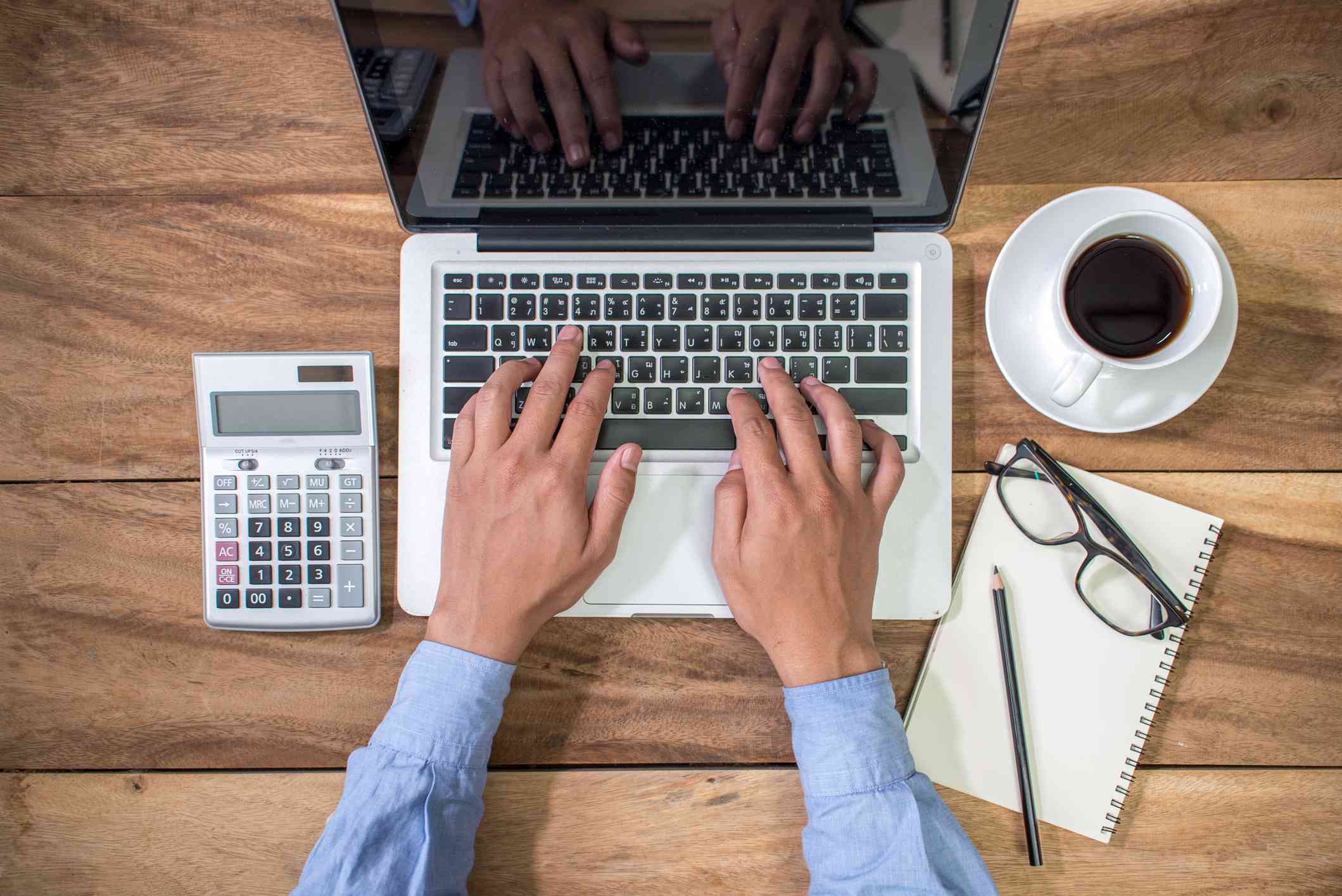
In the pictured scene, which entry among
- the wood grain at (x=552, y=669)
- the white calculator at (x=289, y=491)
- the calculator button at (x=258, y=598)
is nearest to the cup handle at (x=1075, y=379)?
the wood grain at (x=552, y=669)

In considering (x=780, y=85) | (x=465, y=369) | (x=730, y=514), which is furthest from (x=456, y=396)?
(x=780, y=85)

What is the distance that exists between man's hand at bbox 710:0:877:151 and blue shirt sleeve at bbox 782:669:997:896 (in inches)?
16.8

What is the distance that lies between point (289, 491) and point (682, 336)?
0.35 meters

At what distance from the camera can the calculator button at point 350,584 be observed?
0.64 m

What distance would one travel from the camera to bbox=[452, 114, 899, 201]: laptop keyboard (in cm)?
57

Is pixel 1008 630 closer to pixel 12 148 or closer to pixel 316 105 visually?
pixel 316 105

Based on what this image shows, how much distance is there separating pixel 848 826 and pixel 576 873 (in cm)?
24

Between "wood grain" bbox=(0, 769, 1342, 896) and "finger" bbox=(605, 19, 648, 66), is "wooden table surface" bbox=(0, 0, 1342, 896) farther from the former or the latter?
"finger" bbox=(605, 19, 648, 66)

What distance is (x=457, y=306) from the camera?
633mm

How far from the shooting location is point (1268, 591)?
0.67 meters

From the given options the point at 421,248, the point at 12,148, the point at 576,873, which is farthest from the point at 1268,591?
the point at 12,148

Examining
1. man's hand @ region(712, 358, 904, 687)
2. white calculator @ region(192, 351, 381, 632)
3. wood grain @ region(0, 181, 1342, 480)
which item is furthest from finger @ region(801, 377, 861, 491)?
white calculator @ region(192, 351, 381, 632)

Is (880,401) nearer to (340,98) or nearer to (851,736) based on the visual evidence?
(851,736)

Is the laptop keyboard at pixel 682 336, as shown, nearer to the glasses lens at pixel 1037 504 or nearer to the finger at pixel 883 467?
the finger at pixel 883 467
